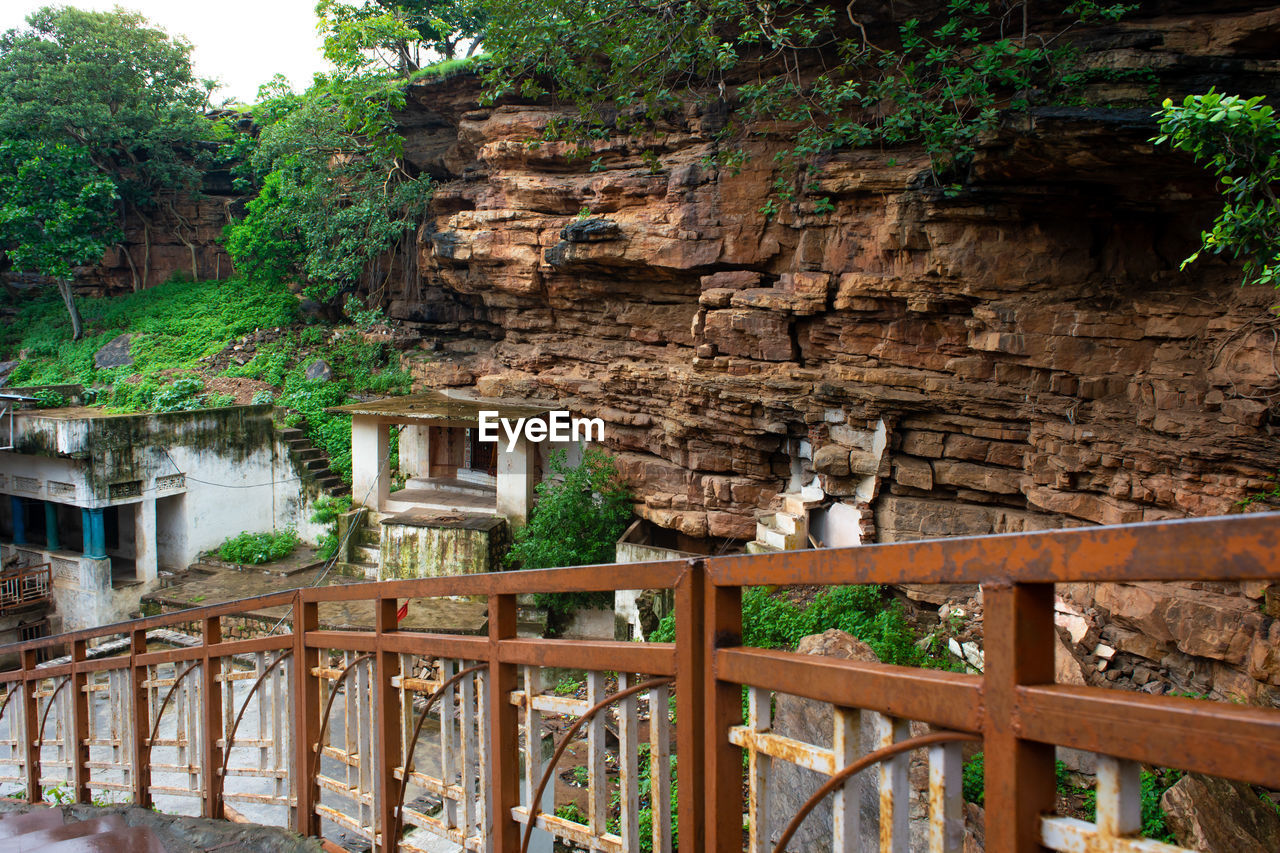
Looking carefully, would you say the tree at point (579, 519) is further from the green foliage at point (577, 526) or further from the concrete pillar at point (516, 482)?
the concrete pillar at point (516, 482)

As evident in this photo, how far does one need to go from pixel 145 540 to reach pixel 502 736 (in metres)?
16.7

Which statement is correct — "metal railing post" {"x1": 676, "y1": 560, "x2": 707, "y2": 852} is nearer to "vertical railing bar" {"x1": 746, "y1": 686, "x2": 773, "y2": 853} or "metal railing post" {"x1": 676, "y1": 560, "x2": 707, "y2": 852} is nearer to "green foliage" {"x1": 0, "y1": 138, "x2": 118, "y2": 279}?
"vertical railing bar" {"x1": 746, "y1": 686, "x2": 773, "y2": 853}

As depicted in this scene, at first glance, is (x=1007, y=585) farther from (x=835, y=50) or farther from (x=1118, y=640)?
(x=835, y=50)

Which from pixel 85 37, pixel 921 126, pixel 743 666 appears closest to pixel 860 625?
pixel 921 126

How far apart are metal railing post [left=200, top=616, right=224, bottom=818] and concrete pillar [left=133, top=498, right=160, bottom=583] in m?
14.3

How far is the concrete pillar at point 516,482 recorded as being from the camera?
14.5 m

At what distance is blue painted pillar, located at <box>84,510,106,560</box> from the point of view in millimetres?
15495

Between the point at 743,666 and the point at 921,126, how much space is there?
989 cm

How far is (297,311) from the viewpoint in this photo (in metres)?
21.9

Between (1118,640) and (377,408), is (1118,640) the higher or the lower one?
the lower one

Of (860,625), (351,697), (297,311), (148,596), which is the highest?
(297,311)

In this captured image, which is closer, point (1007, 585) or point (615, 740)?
point (1007, 585)

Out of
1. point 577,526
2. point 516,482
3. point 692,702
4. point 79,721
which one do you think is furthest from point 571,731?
point 516,482

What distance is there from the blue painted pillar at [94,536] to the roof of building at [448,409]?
16.7 ft
